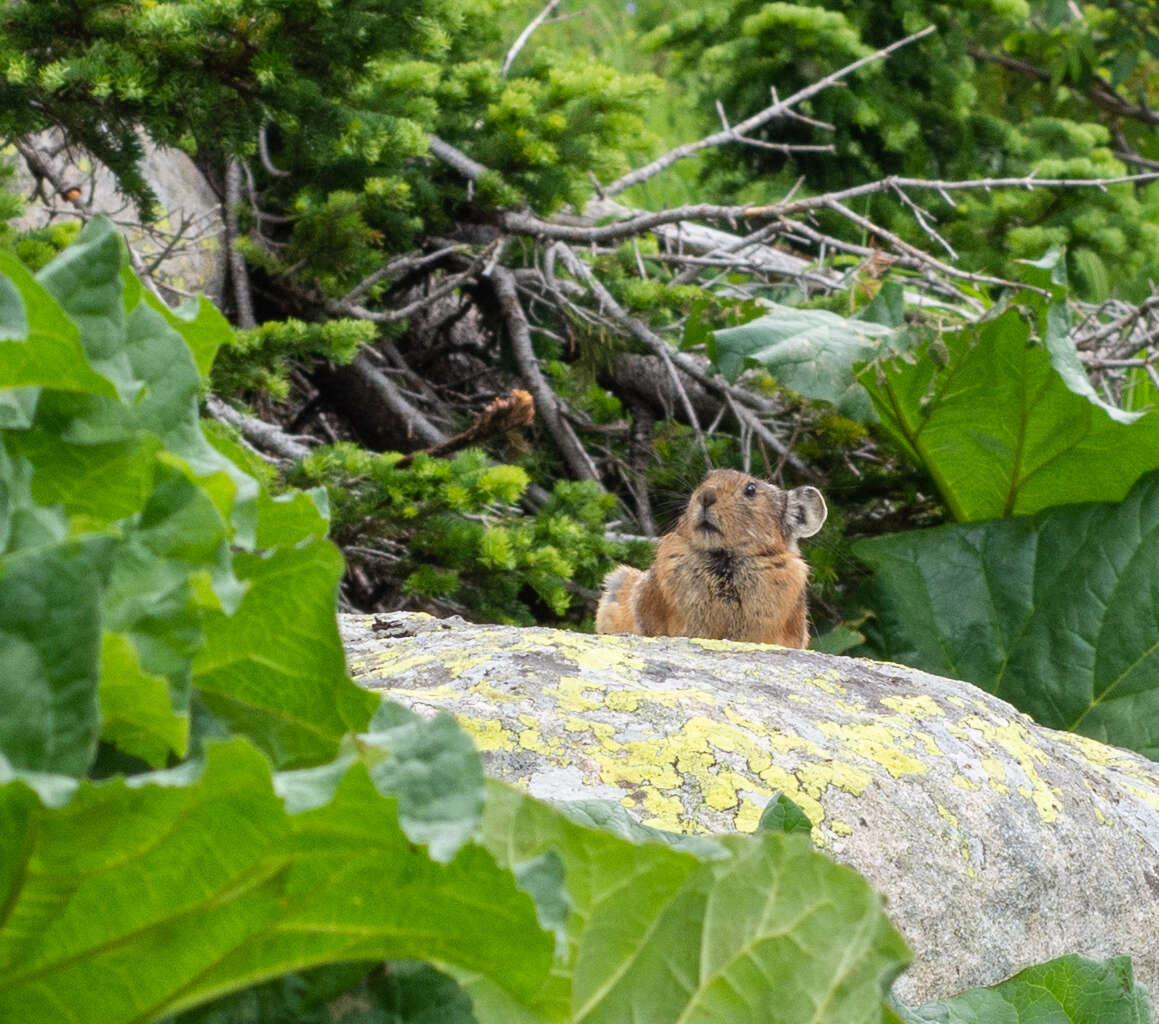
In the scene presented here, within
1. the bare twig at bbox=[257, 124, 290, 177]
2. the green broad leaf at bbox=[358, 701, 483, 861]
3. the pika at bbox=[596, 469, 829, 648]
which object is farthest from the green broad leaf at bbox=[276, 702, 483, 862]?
the bare twig at bbox=[257, 124, 290, 177]

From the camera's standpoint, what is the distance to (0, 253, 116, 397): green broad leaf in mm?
782

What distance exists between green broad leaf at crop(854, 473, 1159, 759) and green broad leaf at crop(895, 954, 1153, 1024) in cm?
269

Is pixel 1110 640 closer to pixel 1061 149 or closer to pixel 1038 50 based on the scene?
pixel 1061 149

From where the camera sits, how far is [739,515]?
4582 millimetres

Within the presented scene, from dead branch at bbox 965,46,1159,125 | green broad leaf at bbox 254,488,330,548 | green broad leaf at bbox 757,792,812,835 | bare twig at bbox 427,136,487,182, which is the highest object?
green broad leaf at bbox 254,488,330,548

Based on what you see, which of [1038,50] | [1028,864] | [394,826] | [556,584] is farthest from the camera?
[1038,50]

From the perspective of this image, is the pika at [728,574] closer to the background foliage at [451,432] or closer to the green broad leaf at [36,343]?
the background foliage at [451,432]

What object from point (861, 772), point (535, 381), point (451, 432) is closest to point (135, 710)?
point (861, 772)

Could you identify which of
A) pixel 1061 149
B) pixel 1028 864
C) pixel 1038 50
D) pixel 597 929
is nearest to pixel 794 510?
pixel 1028 864

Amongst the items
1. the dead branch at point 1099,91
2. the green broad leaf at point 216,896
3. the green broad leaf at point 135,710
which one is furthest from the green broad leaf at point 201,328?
the dead branch at point 1099,91

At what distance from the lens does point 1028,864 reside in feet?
7.34

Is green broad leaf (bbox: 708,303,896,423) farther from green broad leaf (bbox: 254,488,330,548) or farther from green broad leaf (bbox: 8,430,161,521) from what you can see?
green broad leaf (bbox: 8,430,161,521)

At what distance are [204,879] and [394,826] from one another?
11cm

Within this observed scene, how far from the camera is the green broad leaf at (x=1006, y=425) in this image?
406cm
